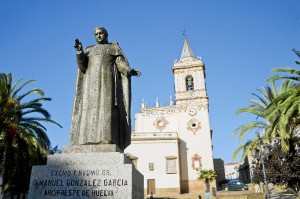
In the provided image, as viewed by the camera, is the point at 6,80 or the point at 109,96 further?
the point at 6,80

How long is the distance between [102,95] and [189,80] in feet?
119

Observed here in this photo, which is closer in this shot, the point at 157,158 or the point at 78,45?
the point at 78,45

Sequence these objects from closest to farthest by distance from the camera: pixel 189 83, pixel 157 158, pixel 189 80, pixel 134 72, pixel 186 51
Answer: pixel 134 72 < pixel 157 158 < pixel 189 83 < pixel 189 80 < pixel 186 51

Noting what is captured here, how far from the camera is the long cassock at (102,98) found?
533 cm

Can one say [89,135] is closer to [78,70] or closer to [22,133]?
[78,70]

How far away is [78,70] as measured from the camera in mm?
6102

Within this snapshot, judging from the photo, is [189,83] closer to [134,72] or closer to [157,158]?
[157,158]

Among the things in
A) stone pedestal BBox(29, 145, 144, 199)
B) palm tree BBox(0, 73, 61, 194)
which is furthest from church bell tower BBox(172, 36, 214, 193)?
Answer: stone pedestal BBox(29, 145, 144, 199)

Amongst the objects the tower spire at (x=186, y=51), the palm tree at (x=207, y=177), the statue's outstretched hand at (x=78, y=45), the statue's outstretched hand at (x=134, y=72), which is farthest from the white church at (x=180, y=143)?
the statue's outstretched hand at (x=78, y=45)

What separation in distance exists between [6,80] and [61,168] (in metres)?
14.9

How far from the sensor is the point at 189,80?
41.2 m

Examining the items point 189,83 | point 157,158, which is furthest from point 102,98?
point 189,83

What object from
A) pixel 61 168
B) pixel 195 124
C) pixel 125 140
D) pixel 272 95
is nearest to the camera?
pixel 61 168

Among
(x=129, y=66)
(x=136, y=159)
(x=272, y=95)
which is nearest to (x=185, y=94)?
(x=136, y=159)
